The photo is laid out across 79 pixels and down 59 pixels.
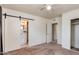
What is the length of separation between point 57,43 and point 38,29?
0.41m

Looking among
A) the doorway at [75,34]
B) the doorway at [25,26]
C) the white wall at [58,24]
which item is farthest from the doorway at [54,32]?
the doorway at [25,26]

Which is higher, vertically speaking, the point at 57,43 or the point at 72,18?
the point at 72,18

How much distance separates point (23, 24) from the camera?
50.4 inches

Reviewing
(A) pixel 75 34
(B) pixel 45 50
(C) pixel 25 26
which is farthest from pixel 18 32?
(A) pixel 75 34

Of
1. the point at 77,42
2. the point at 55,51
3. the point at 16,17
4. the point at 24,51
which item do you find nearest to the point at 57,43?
the point at 55,51

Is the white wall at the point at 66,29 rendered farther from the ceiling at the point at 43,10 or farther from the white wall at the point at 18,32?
the white wall at the point at 18,32

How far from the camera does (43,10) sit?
124cm

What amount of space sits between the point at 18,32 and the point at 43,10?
1.78ft

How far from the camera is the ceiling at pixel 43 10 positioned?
1103 mm

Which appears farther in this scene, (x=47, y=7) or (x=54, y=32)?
(x=54, y=32)

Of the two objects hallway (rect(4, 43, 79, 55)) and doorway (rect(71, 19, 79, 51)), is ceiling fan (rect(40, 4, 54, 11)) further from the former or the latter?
hallway (rect(4, 43, 79, 55))

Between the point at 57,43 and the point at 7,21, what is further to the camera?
the point at 57,43

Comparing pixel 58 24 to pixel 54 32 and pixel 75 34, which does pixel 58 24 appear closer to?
pixel 54 32

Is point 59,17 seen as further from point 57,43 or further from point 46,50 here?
point 46,50
